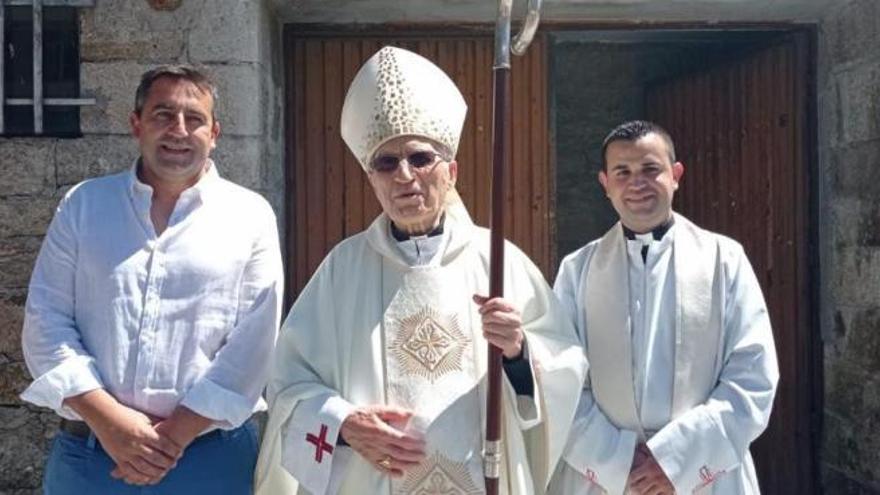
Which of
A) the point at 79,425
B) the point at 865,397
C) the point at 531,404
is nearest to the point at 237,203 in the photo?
the point at 79,425

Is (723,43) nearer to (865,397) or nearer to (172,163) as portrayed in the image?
(865,397)

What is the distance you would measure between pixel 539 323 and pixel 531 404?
232 mm

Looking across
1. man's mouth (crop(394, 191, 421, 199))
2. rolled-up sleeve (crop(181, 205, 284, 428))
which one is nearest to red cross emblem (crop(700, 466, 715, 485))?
man's mouth (crop(394, 191, 421, 199))

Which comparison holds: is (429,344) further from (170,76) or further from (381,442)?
(170,76)

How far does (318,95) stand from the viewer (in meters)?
4.98

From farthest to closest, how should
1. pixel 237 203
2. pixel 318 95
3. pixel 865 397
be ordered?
pixel 318 95 → pixel 865 397 → pixel 237 203

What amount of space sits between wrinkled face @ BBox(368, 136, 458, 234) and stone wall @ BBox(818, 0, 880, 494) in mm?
2489

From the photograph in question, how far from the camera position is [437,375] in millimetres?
2793

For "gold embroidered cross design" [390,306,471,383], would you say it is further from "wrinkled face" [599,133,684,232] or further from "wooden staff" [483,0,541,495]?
"wrinkled face" [599,133,684,232]

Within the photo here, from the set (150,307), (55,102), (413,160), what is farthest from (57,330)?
(55,102)

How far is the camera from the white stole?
299 cm

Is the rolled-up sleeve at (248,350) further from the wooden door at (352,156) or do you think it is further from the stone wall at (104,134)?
the wooden door at (352,156)

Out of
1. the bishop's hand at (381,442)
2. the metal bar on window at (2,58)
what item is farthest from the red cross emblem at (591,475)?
the metal bar on window at (2,58)

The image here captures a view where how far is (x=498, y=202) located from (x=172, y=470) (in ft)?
3.55
